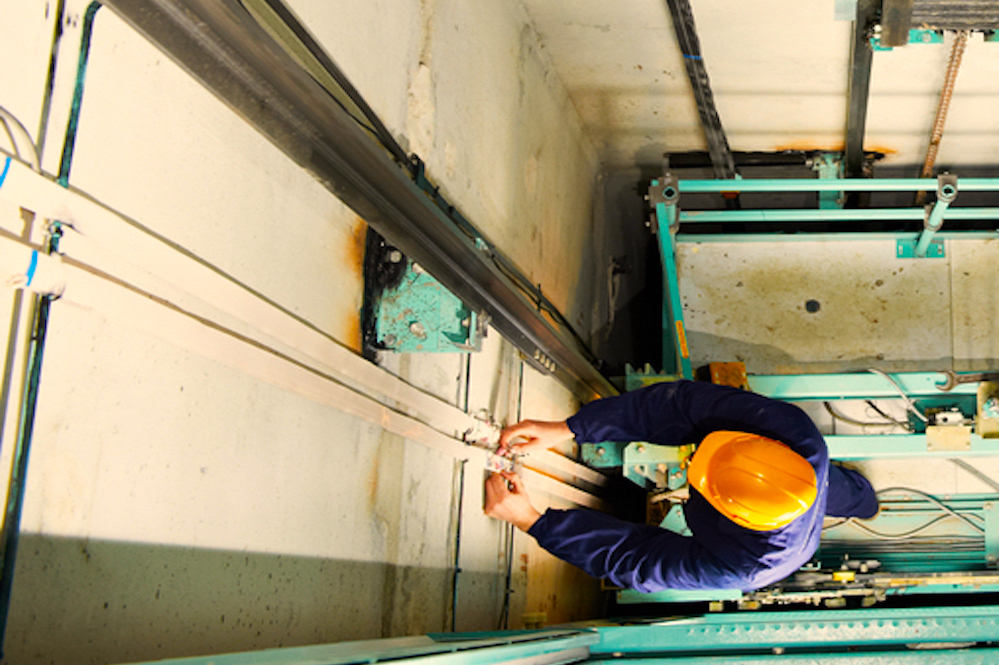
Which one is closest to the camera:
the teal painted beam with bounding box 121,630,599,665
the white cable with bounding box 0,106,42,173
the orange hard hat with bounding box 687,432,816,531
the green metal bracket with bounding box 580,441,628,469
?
the white cable with bounding box 0,106,42,173

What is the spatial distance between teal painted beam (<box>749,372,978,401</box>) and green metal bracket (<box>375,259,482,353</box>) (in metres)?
1.42

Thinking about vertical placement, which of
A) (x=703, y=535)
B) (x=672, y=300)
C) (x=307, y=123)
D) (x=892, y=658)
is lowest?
(x=892, y=658)

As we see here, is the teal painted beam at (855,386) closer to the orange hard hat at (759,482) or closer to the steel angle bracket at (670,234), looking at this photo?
the steel angle bracket at (670,234)

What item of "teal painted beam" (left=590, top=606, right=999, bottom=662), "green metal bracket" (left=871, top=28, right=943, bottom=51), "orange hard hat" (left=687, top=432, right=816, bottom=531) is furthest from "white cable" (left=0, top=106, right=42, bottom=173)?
"green metal bracket" (left=871, top=28, right=943, bottom=51)

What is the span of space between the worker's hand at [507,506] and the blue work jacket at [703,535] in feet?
0.09

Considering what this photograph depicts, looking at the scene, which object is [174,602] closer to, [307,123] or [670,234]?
[307,123]

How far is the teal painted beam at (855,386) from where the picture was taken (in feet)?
8.34

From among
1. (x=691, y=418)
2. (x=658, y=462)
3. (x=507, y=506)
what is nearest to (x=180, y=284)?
(x=507, y=506)

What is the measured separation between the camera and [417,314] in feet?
4.86

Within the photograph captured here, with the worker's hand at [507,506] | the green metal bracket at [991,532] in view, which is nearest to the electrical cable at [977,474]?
the green metal bracket at [991,532]

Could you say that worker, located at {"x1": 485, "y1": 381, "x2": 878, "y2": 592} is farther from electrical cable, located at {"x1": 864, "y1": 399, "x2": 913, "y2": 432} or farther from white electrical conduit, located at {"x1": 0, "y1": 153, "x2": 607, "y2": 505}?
electrical cable, located at {"x1": 864, "y1": 399, "x2": 913, "y2": 432}

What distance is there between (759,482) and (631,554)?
0.36 meters

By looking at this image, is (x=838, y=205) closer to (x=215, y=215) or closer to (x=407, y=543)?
(x=407, y=543)

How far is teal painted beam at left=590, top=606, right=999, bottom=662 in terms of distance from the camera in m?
2.31
